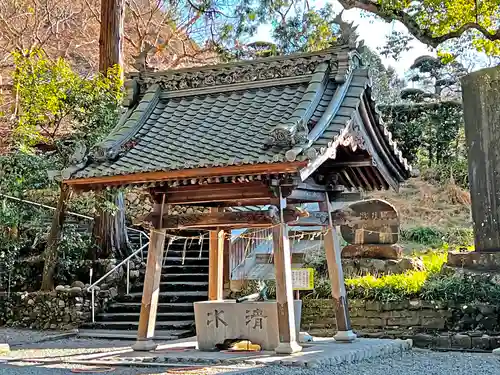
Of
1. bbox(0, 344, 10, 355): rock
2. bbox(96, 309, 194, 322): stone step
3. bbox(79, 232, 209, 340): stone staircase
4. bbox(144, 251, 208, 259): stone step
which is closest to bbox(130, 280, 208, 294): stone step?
bbox(79, 232, 209, 340): stone staircase

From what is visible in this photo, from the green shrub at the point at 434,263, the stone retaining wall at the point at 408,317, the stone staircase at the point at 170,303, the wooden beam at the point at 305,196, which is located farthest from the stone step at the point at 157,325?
the green shrub at the point at 434,263

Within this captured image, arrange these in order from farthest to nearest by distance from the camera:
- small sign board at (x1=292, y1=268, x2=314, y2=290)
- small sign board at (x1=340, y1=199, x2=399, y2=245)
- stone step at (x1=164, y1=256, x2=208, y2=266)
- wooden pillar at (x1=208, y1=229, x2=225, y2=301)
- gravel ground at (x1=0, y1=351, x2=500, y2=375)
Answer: stone step at (x1=164, y1=256, x2=208, y2=266), small sign board at (x1=340, y1=199, x2=399, y2=245), small sign board at (x1=292, y1=268, x2=314, y2=290), wooden pillar at (x1=208, y1=229, x2=225, y2=301), gravel ground at (x1=0, y1=351, x2=500, y2=375)

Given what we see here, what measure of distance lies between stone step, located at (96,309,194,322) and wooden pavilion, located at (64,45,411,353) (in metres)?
3.21

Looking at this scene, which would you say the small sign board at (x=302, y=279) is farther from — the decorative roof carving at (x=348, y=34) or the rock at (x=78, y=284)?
the rock at (x=78, y=284)

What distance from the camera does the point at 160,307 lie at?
13.7 meters

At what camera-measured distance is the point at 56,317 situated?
558 inches

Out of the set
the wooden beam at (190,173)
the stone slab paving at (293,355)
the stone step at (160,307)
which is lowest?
the stone slab paving at (293,355)

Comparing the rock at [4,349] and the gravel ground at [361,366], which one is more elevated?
the rock at [4,349]

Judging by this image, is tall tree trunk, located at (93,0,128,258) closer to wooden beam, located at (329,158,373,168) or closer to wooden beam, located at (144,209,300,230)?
wooden beam, located at (144,209,300,230)

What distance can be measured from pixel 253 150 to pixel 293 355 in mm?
2720

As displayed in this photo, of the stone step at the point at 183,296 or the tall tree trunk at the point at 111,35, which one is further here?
the tall tree trunk at the point at 111,35

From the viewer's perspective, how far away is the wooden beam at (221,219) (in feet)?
27.2

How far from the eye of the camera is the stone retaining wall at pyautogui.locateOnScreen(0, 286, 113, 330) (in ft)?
46.0

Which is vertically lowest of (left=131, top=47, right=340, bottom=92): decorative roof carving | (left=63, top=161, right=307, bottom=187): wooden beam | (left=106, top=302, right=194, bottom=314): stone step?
(left=106, top=302, right=194, bottom=314): stone step
